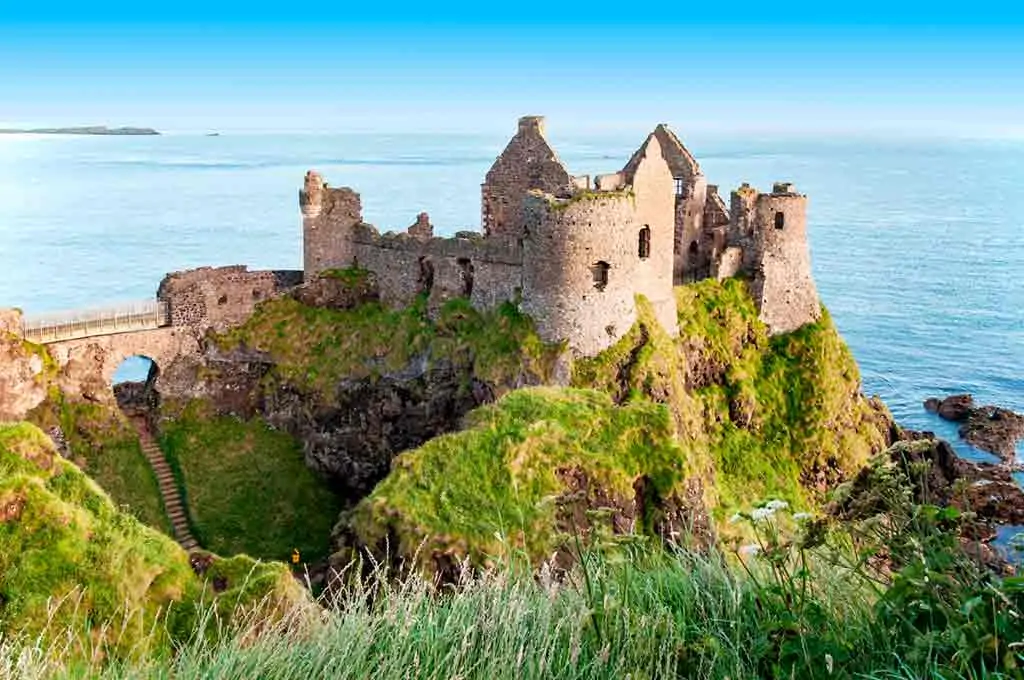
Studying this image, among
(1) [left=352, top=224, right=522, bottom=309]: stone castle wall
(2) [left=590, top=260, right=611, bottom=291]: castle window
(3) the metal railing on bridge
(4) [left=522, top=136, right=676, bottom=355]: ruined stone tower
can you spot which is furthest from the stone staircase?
(2) [left=590, top=260, right=611, bottom=291]: castle window

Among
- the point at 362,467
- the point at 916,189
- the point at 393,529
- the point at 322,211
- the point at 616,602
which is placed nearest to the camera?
the point at 616,602

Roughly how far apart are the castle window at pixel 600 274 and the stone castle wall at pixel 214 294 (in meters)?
13.5

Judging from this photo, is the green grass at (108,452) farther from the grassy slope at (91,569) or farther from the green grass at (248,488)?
the grassy slope at (91,569)

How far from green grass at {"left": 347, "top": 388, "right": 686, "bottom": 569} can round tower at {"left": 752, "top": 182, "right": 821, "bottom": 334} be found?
12.6m

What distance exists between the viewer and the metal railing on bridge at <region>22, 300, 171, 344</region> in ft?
116

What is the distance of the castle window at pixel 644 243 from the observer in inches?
1371

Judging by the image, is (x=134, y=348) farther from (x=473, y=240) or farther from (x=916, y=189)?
(x=916, y=189)

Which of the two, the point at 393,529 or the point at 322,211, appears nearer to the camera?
the point at 393,529

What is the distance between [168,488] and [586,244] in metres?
14.8

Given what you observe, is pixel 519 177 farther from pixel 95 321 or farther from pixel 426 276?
pixel 95 321

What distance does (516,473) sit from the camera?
25406mm

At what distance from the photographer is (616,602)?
9.41 meters

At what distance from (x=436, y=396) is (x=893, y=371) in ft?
125

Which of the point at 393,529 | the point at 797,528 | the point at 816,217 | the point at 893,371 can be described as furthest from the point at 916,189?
the point at 797,528
